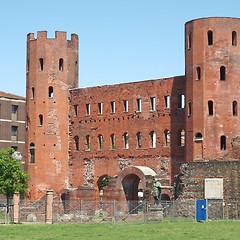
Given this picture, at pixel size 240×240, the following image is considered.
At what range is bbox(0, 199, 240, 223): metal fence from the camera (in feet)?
164

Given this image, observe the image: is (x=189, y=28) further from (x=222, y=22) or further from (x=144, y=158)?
(x=144, y=158)

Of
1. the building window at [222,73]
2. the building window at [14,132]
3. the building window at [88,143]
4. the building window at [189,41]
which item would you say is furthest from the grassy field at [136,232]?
the building window at [14,132]

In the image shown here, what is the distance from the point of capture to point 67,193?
217ft

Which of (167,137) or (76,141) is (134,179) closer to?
(167,137)

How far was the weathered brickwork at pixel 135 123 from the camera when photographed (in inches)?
2244

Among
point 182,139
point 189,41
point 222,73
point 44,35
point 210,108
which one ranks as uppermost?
point 44,35

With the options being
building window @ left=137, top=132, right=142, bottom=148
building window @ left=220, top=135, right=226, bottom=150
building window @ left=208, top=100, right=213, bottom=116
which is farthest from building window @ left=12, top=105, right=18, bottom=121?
building window @ left=220, top=135, right=226, bottom=150

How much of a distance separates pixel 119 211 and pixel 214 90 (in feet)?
38.1

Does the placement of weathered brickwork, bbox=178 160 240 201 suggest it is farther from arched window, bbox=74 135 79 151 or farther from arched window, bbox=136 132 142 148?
arched window, bbox=74 135 79 151

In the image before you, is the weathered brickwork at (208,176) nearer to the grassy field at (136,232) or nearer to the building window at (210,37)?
the building window at (210,37)

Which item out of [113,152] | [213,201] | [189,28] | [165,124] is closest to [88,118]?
[113,152]

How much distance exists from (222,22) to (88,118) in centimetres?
1592

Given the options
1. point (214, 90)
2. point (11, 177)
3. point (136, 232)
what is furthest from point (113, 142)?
point (136, 232)

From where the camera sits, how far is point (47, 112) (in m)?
66.8
